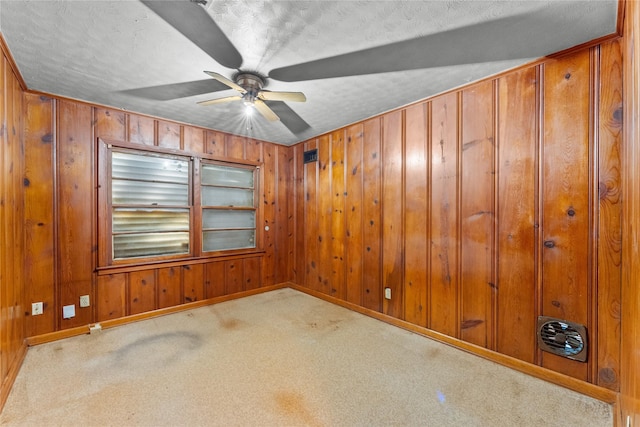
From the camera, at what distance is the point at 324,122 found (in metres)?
3.48

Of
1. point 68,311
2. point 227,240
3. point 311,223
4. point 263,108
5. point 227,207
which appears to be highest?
point 263,108

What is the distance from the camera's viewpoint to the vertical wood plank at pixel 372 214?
3242mm

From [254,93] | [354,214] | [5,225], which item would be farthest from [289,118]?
[5,225]

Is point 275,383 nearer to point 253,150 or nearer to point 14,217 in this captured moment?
point 14,217

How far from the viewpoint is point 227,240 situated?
4000mm

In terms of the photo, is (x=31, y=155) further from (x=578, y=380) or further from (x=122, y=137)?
(x=578, y=380)

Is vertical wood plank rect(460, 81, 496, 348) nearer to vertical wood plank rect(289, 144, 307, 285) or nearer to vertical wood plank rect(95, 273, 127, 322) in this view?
vertical wood plank rect(289, 144, 307, 285)

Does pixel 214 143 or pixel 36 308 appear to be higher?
pixel 214 143

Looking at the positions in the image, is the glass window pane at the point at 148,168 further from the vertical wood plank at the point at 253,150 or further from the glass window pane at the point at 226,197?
the vertical wood plank at the point at 253,150

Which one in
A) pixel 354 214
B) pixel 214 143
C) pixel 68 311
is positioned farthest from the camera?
pixel 214 143

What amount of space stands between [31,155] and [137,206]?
0.97 m

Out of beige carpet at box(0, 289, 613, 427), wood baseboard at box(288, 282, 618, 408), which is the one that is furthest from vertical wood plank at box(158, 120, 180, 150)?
wood baseboard at box(288, 282, 618, 408)

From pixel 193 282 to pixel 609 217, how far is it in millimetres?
4096

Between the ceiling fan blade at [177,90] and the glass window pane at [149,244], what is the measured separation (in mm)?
1577
